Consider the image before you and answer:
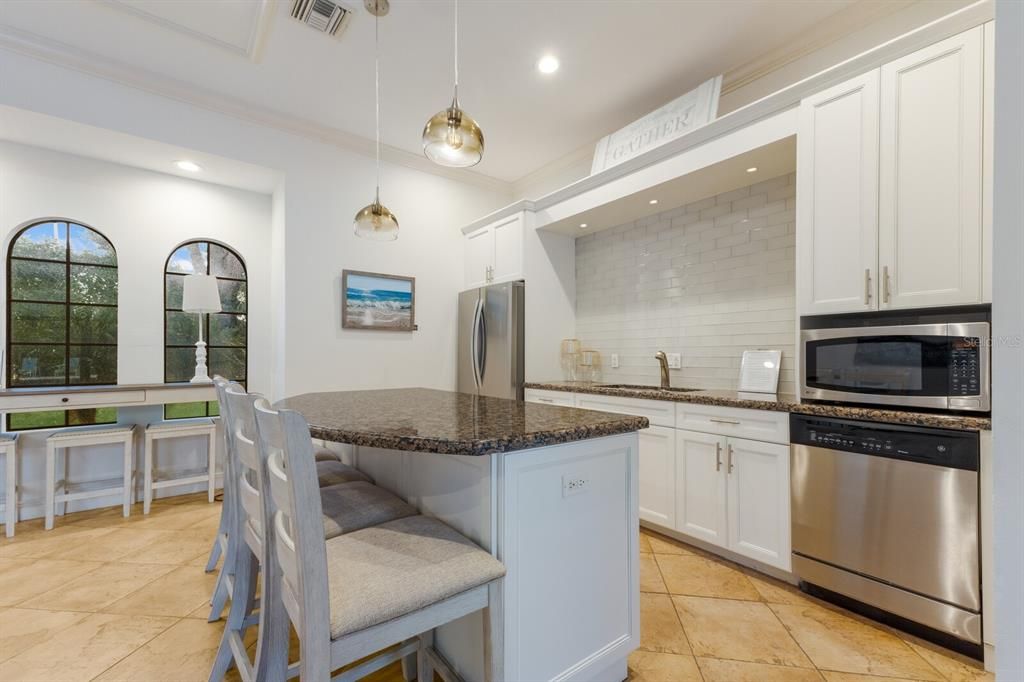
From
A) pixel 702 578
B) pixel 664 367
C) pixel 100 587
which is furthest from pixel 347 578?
pixel 664 367

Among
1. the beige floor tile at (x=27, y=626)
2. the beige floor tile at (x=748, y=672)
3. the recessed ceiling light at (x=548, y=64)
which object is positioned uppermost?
the recessed ceiling light at (x=548, y=64)

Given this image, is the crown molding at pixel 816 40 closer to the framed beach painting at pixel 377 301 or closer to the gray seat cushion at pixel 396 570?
the framed beach painting at pixel 377 301

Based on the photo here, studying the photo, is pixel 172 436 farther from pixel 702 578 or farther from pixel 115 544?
pixel 702 578

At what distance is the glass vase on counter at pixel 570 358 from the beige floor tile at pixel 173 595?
111 inches

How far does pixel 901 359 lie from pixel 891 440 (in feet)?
1.12

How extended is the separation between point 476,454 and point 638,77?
2.80m

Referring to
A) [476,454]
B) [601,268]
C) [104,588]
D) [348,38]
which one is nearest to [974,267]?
[476,454]

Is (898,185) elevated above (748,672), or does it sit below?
above

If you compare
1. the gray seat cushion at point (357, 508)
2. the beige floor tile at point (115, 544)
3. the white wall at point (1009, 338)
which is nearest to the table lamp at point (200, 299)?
the beige floor tile at point (115, 544)

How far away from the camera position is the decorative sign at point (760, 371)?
8.67 feet

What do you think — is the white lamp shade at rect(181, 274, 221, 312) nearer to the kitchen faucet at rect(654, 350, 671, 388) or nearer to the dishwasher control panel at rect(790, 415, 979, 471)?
the kitchen faucet at rect(654, 350, 671, 388)

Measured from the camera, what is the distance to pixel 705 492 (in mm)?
2492

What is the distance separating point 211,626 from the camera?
192cm

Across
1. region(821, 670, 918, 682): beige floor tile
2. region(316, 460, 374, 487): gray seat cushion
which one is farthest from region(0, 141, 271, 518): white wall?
region(821, 670, 918, 682): beige floor tile
